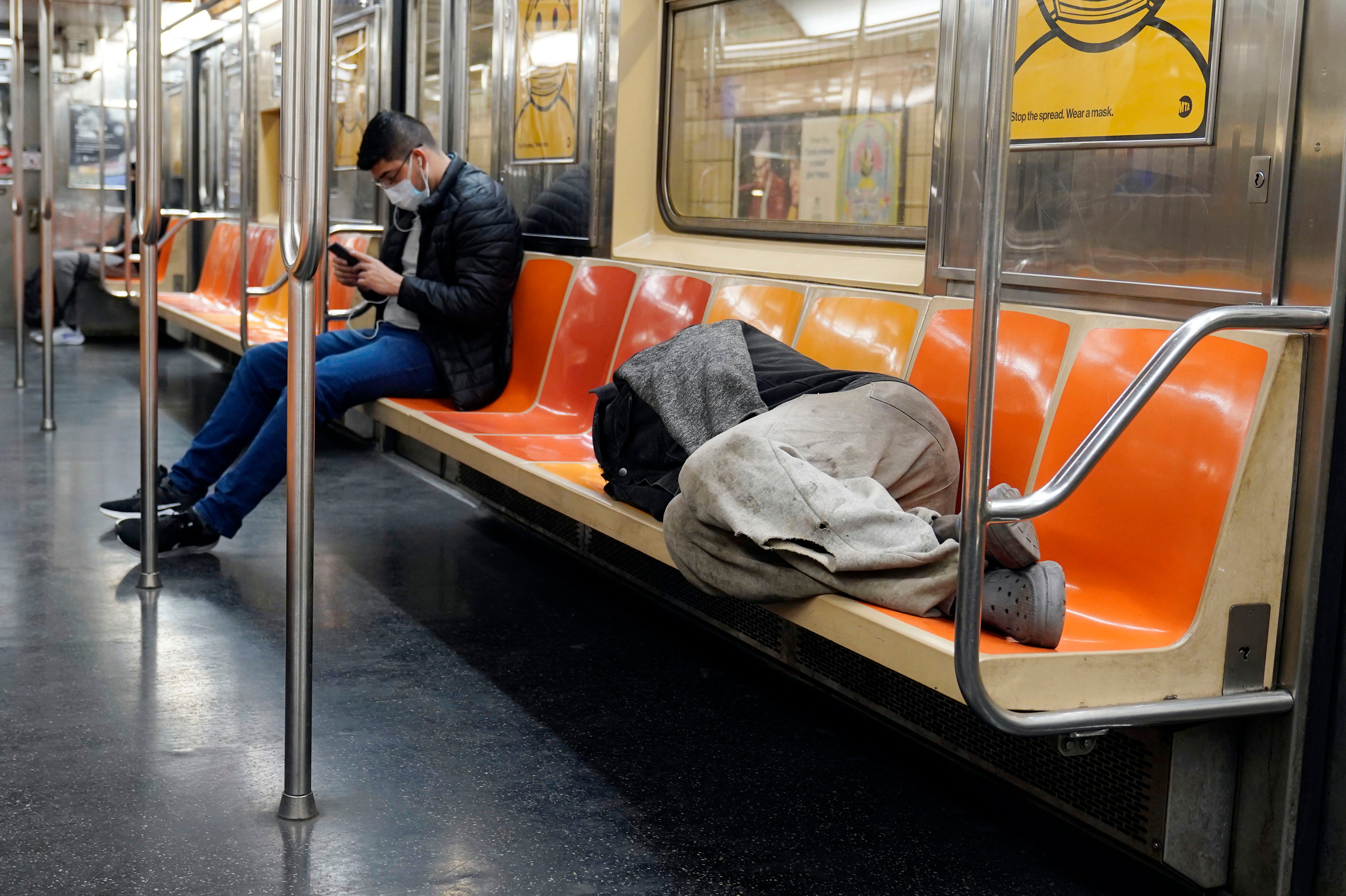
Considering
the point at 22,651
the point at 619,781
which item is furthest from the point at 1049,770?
the point at 22,651

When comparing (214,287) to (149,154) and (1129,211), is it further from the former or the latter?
(1129,211)

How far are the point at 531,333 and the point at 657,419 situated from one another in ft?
5.87

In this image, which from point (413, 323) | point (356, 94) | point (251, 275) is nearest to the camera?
point (413, 323)

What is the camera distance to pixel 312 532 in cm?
235

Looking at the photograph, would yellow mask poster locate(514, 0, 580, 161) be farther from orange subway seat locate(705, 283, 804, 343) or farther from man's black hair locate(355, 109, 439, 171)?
orange subway seat locate(705, 283, 804, 343)

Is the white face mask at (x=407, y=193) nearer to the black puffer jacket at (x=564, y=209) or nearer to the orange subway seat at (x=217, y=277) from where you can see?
the black puffer jacket at (x=564, y=209)

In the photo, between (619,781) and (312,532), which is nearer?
(312,532)

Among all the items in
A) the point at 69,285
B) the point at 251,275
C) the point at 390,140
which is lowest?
the point at 69,285

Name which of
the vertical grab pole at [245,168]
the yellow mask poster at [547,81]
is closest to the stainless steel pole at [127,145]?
the vertical grab pole at [245,168]

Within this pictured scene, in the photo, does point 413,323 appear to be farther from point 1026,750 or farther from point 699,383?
point 1026,750

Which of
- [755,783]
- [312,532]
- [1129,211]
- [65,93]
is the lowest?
[755,783]

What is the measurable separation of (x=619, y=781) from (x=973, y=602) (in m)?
1.05

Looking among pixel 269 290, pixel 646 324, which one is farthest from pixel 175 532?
pixel 646 324

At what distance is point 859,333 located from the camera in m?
3.18
